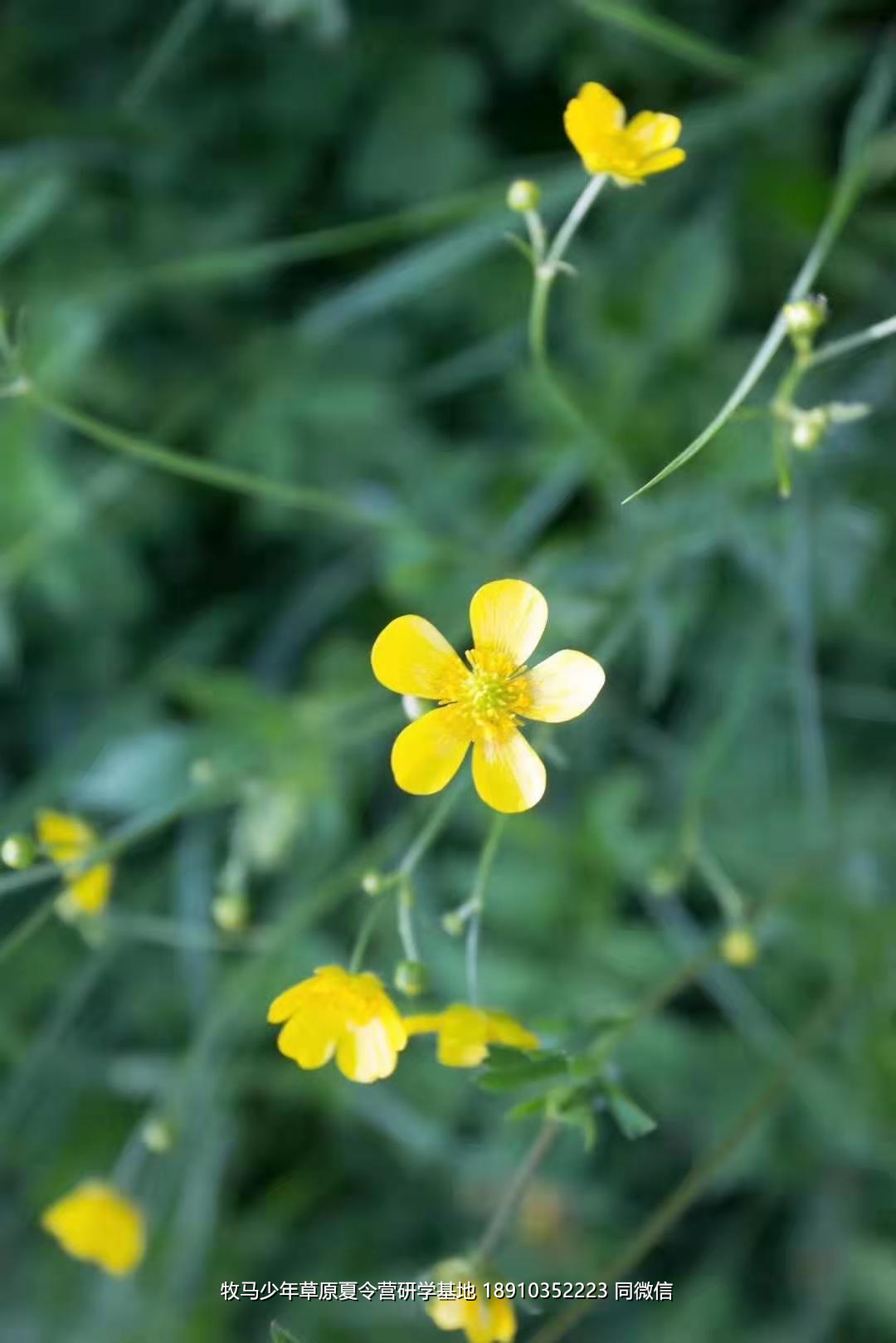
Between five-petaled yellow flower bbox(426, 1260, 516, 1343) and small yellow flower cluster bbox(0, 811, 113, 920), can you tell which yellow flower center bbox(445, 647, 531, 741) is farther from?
five-petaled yellow flower bbox(426, 1260, 516, 1343)

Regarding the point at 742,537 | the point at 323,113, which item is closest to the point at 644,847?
the point at 742,537

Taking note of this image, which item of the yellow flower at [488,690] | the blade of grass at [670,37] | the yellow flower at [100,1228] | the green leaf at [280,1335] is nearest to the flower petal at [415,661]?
the yellow flower at [488,690]

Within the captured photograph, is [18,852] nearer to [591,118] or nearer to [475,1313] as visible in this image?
[475,1313]

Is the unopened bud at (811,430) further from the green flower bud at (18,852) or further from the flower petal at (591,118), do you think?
the green flower bud at (18,852)

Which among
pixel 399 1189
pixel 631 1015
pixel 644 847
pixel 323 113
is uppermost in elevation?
pixel 323 113

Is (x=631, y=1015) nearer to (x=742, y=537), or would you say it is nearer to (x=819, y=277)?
(x=742, y=537)

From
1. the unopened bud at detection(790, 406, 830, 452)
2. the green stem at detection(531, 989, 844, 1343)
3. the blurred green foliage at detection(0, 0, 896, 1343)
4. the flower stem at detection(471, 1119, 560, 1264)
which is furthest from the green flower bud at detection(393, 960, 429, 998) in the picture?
the unopened bud at detection(790, 406, 830, 452)
